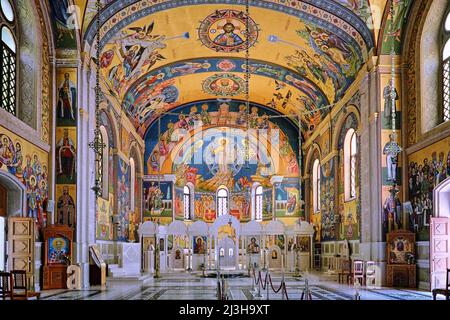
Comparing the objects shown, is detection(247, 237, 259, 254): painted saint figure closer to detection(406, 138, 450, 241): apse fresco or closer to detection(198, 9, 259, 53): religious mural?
detection(198, 9, 259, 53): religious mural

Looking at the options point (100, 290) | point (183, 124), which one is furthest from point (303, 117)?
point (100, 290)

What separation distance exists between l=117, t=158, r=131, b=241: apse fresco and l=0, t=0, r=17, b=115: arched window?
409 inches

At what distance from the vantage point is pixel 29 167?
1711 cm

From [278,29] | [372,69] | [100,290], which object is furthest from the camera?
[278,29]


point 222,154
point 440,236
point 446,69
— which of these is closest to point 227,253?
point 222,154

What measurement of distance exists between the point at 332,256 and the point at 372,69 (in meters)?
10.2

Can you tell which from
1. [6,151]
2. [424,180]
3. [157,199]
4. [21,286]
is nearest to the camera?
[21,286]

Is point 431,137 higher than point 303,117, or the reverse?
point 303,117

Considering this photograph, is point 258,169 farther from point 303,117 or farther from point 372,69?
point 372,69

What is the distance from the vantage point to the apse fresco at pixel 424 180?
16984 mm

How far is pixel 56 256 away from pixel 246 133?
29.9 ft

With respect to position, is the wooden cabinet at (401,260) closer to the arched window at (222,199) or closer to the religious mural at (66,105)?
the religious mural at (66,105)

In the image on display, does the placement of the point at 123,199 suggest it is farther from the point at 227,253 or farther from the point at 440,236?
the point at 440,236

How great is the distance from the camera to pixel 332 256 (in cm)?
2770
